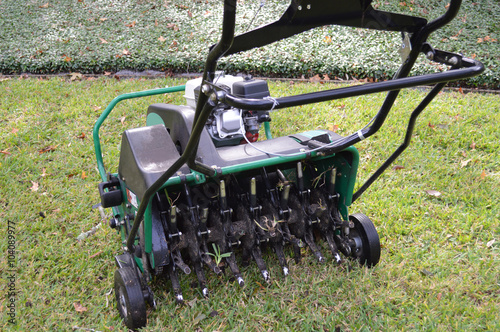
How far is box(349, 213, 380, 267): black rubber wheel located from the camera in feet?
7.95

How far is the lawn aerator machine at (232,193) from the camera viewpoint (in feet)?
6.42

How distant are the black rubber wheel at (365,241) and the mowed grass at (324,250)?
76 mm

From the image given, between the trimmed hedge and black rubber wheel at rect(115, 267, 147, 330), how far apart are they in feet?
13.3

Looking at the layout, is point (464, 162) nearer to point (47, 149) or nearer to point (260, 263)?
point (260, 263)

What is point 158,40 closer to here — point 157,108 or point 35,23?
point 35,23

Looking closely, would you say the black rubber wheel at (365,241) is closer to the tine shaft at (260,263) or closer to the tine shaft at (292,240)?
the tine shaft at (292,240)

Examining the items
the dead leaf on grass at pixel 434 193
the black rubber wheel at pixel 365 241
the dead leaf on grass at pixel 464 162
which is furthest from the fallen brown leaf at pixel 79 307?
the dead leaf on grass at pixel 464 162

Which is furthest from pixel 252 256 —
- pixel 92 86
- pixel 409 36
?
pixel 92 86

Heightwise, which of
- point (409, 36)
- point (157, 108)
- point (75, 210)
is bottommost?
point (75, 210)

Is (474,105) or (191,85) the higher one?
(191,85)

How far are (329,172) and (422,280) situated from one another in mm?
793

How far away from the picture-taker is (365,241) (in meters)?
2.44

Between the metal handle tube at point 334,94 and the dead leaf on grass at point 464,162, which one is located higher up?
the metal handle tube at point 334,94

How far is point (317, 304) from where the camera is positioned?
2.24m
